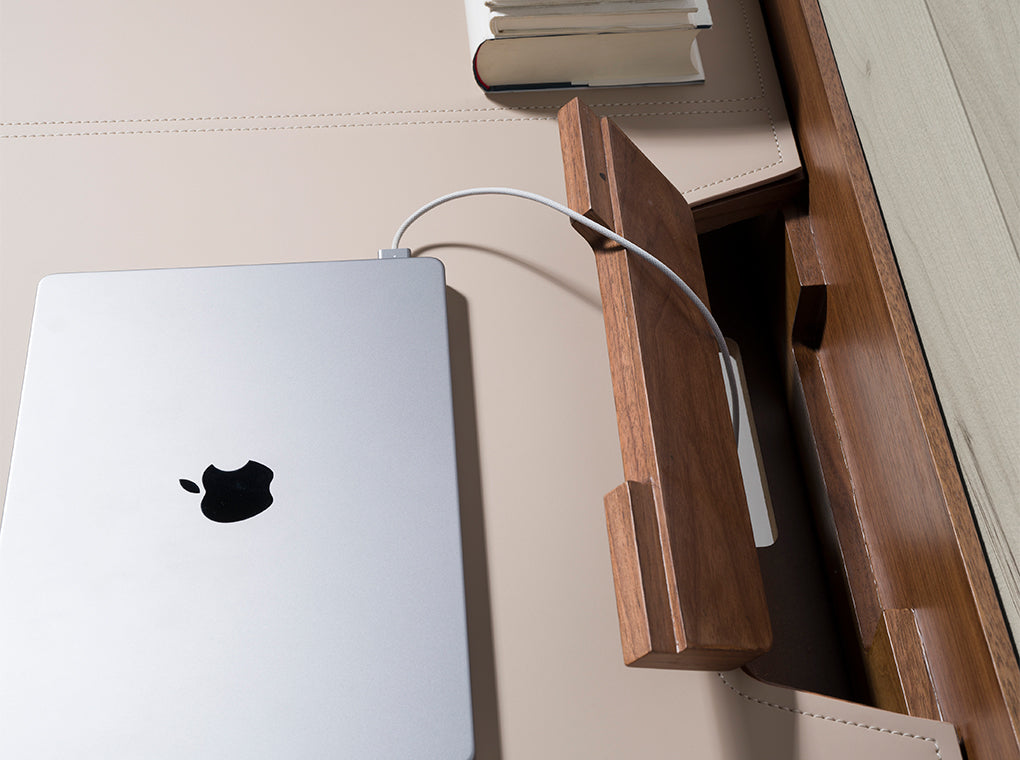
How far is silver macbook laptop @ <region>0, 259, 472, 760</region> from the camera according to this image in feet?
1.95

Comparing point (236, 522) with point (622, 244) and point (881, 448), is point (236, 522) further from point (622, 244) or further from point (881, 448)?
point (881, 448)

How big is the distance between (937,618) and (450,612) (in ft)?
1.25

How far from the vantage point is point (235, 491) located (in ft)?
2.18

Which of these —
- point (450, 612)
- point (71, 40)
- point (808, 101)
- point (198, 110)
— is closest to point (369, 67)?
point (198, 110)

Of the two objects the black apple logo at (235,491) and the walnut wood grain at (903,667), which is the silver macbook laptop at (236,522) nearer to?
the black apple logo at (235,491)

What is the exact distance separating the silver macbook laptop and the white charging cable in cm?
8

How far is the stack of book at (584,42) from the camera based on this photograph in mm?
833

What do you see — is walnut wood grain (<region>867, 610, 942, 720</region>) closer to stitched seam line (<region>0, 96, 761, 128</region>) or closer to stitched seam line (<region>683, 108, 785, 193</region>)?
stitched seam line (<region>683, 108, 785, 193</region>)

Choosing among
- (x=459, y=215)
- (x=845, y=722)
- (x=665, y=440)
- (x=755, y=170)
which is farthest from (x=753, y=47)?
Result: (x=845, y=722)

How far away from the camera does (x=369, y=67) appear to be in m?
0.91

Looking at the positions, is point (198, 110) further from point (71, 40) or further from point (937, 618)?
point (937, 618)

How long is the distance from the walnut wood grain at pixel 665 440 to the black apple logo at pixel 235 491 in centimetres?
30

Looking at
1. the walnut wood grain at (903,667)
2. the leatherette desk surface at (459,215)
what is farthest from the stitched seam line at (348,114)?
the walnut wood grain at (903,667)

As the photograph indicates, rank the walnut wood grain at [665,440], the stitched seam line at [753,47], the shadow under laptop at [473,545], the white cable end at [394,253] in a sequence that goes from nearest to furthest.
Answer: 1. the walnut wood grain at [665,440]
2. the shadow under laptop at [473,545]
3. the white cable end at [394,253]
4. the stitched seam line at [753,47]
